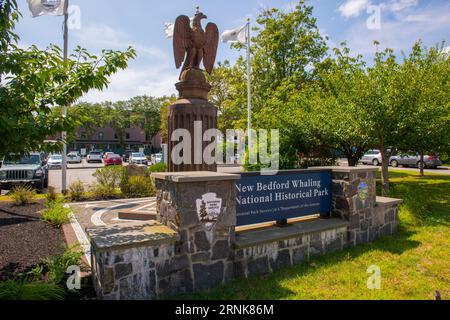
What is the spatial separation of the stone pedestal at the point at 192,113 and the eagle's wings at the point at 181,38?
0.43 metres

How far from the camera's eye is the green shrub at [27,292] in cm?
328

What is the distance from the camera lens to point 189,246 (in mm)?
4000

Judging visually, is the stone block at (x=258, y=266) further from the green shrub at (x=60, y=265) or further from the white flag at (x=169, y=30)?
the white flag at (x=169, y=30)

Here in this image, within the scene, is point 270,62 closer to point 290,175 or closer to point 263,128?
point 263,128

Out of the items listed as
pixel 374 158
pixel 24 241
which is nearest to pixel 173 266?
pixel 24 241

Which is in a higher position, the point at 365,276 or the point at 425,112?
the point at 425,112

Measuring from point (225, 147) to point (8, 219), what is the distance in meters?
21.6

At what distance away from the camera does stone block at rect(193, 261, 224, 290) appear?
13.3 feet

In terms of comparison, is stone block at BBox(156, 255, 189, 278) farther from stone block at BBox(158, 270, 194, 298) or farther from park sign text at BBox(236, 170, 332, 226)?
park sign text at BBox(236, 170, 332, 226)

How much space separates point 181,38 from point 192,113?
1.90 m

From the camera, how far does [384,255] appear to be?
5.39m

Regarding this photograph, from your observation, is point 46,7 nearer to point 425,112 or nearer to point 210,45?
point 210,45

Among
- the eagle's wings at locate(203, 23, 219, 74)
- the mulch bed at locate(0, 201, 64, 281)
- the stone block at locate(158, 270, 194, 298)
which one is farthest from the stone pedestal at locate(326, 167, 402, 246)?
the mulch bed at locate(0, 201, 64, 281)

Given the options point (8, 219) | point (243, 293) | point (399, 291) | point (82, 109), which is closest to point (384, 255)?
point (399, 291)
